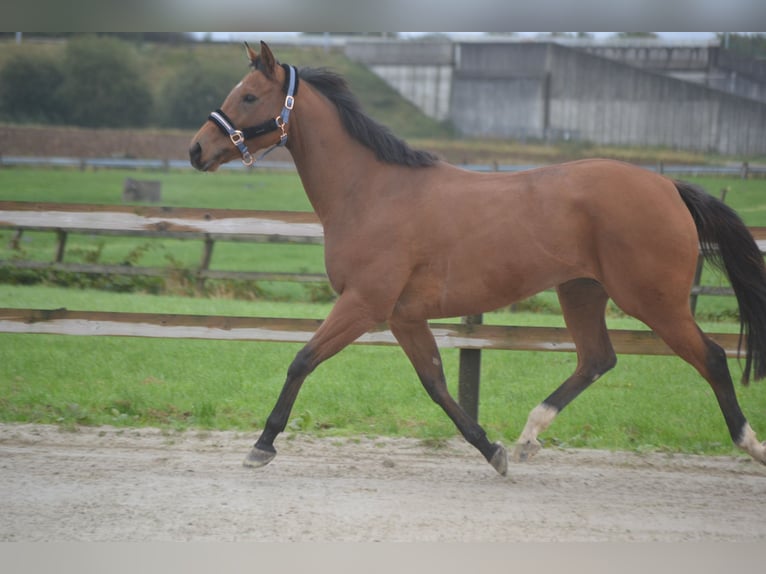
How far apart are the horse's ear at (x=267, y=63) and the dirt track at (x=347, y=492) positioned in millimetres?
2132

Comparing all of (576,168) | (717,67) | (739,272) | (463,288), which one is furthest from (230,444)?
(717,67)

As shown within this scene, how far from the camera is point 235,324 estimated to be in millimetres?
5273

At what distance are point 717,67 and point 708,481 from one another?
4365mm

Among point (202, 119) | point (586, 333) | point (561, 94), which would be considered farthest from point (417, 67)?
point (586, 333)

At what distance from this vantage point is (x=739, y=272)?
4.54m

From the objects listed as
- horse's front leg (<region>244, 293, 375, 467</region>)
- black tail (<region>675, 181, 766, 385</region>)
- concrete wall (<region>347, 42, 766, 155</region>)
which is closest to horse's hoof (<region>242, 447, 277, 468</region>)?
horse's front leg (<region>244, 293, 375, 467</region>)

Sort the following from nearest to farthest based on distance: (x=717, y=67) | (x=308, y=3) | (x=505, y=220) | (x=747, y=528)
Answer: (x=308, y=3)
(x=747, y=528)
(x=505, y=220)
(x=717, y=67)

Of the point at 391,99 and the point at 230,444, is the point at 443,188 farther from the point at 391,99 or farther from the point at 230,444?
the point at 391,99

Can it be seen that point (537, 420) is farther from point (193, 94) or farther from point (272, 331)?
point (193, 94)

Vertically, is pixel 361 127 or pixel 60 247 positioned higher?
pixel 361 127

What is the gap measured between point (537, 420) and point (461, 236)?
3.73 ft

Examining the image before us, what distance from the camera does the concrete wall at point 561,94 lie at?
7934 millimetres

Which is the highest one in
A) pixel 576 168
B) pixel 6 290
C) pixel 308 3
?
pixel 308 3

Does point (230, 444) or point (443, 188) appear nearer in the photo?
point (443, 188)
